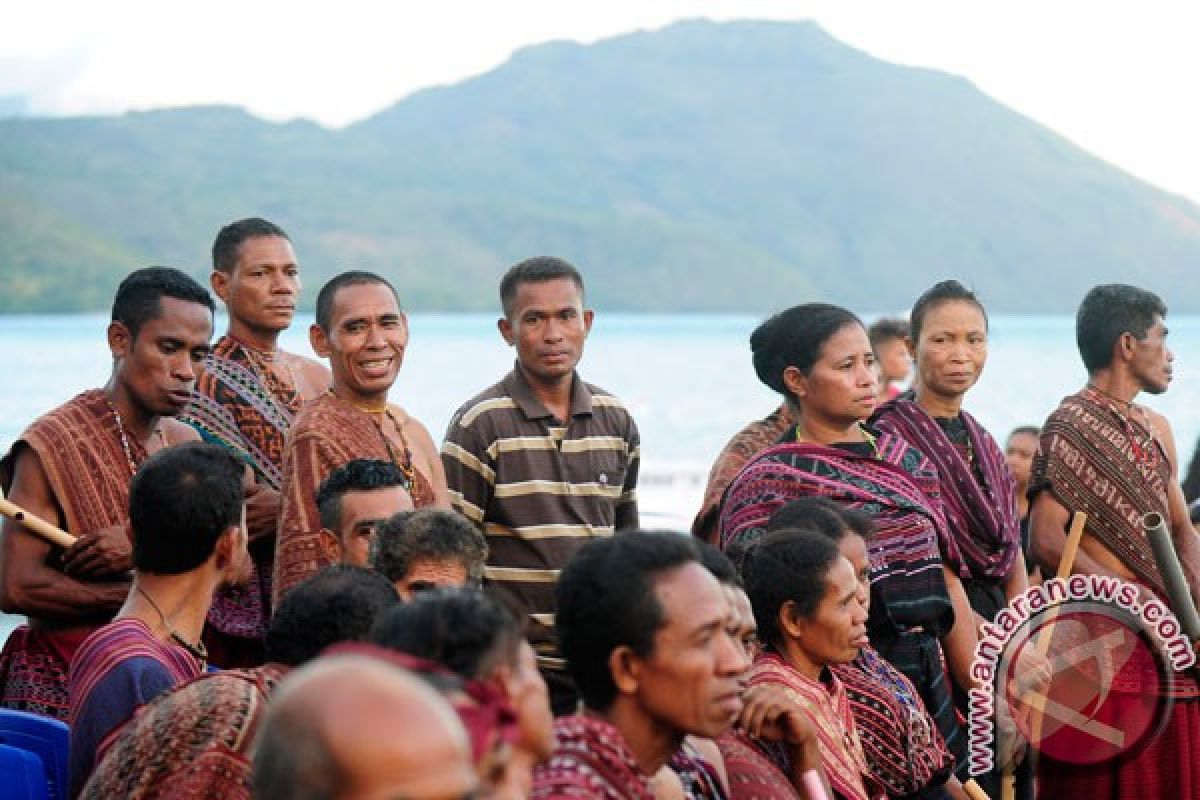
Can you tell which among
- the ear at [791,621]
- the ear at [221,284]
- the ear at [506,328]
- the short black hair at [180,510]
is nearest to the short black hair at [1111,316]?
the ear at [506,328]

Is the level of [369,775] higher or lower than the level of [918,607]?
higher

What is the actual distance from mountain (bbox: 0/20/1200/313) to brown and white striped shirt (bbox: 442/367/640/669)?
82.3 metres

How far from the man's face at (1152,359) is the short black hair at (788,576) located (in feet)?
8.85

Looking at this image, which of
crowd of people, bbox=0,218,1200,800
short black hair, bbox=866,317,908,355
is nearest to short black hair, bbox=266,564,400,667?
crowd of people, bbox=0,218,1200,800

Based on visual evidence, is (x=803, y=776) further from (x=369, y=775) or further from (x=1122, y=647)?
(x=1122, y=647)

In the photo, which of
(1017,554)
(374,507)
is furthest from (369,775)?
(1017,554)

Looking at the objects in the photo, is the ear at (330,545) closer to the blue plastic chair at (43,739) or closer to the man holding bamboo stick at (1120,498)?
the blue plastic chair at (43,739)

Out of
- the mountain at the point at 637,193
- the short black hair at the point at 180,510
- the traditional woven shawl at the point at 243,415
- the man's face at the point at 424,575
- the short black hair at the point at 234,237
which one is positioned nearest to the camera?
the short black hair at the point at 180,510

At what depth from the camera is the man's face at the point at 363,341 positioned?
5246mm

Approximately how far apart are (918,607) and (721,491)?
90 cm

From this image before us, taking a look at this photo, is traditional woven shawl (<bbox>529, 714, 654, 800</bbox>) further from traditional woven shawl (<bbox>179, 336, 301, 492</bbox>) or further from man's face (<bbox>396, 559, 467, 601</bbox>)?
traditional woven shawl (<bbox>179, 336, 301, 492</bbox>)

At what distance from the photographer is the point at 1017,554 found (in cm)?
616

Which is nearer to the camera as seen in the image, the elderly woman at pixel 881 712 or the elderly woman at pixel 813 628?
the elderly woman at pixel 813 628

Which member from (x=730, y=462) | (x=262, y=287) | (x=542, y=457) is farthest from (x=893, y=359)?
(x=262, y=287)
